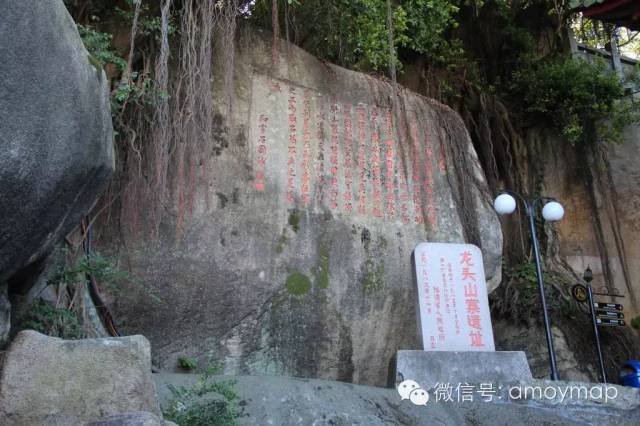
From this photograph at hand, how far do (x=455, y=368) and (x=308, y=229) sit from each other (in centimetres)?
174

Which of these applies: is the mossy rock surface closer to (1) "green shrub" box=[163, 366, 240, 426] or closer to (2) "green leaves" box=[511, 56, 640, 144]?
(1) "green shrub" box=[163, 366, 240, 426]

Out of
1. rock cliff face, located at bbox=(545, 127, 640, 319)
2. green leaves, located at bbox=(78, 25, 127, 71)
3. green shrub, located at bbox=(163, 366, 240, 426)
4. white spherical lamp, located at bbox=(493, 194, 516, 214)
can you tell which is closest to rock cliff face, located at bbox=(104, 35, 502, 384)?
white spherical lamp, located at bbox=(493, 194, 516, 214)

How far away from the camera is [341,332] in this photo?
217 inches

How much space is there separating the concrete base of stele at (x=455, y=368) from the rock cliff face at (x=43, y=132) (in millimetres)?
2627

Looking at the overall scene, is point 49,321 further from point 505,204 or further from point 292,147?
point 505,204

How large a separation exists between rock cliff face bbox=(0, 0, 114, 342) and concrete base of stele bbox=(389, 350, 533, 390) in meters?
2.63

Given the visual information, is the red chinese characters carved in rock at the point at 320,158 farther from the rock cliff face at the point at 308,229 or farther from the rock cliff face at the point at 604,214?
the rock cliff face at the point at 604,214

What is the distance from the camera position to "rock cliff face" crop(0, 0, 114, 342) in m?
2.54

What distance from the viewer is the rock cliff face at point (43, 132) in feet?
8.35

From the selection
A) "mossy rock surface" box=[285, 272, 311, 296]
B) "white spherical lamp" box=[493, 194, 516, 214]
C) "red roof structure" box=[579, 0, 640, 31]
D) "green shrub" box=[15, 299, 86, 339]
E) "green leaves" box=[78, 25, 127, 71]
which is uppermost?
"red roof structure" box=[579, 0, 640, 31]

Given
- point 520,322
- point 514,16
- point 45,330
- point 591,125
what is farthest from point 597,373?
point 45,330

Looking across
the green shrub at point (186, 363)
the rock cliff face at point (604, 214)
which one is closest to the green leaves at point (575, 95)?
the rock cliff face at point (604, 214)

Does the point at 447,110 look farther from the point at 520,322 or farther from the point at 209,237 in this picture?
the point at 209,237

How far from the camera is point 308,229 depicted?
5.63 m
